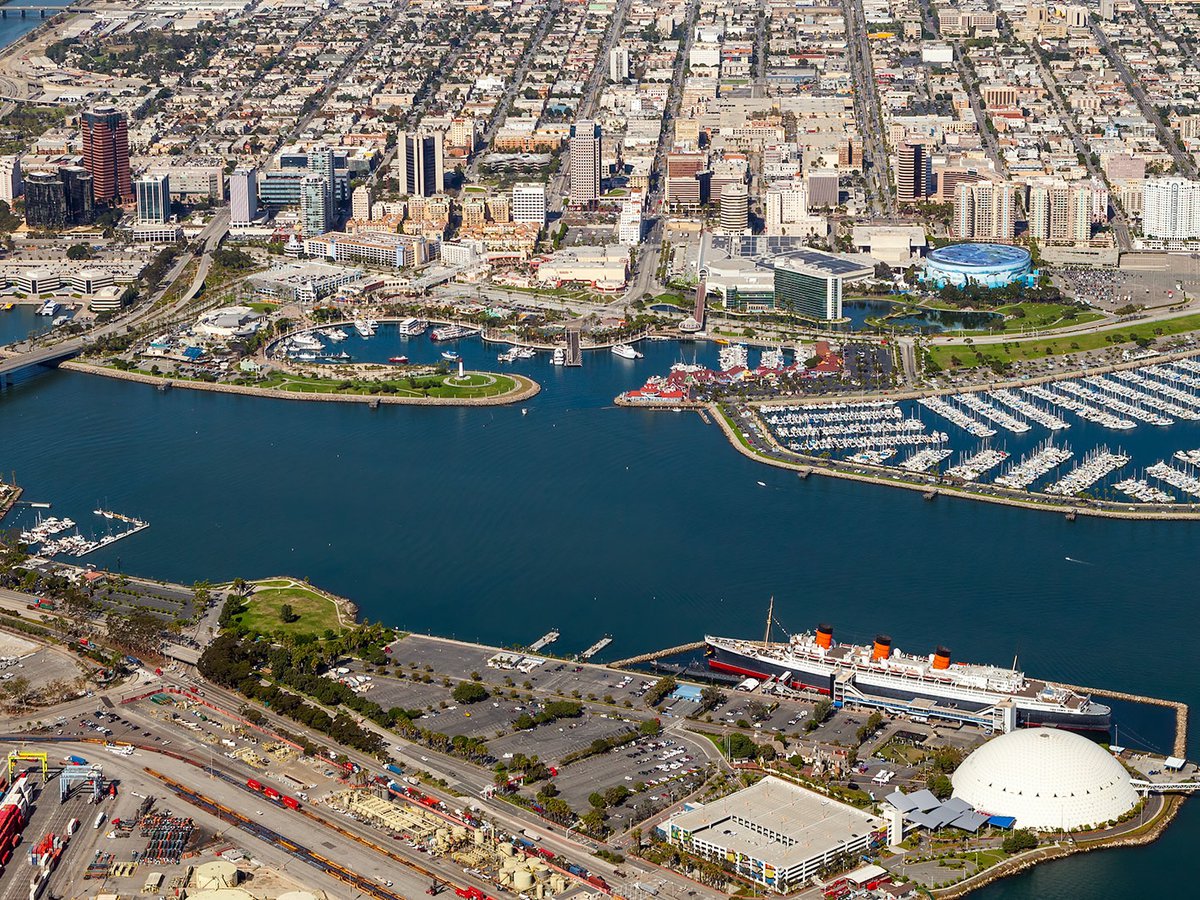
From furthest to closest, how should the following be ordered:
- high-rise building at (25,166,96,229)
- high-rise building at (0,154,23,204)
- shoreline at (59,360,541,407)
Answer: high-rise building at (0,154,23,204)
high-rise building at (25,166,96,229)
shoreline at (59,360,541,407)

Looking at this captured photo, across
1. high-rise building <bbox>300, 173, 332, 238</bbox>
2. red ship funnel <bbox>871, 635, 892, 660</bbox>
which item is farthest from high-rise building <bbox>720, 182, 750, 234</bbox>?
red ship funnel <bbox>871, 635, 892, 660</bbox>

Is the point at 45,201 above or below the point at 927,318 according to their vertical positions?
above

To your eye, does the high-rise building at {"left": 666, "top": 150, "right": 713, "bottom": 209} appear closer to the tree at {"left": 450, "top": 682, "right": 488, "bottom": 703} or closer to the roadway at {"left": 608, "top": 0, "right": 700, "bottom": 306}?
the roadway at {"left": 608, "top": 0, "right": 700, "bottom": 306}

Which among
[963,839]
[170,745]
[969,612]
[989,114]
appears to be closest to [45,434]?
[170,745]

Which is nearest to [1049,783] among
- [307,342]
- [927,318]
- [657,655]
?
[657,655]

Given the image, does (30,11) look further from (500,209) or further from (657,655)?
(657,655)

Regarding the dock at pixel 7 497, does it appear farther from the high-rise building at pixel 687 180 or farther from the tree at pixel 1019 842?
the high-rise building at pixel 687 180

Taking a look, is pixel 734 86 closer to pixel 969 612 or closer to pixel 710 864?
pixel 969 612
